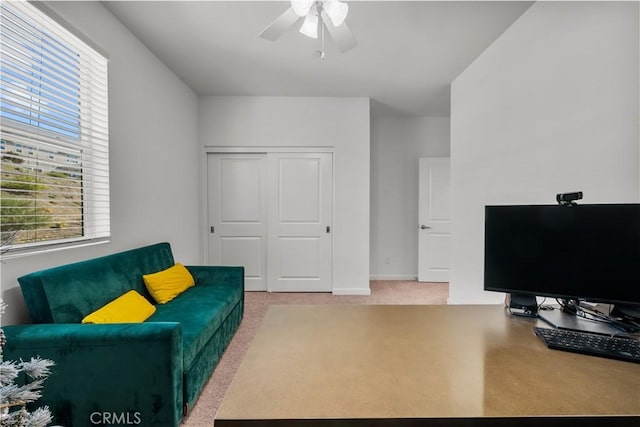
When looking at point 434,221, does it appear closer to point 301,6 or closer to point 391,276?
A: point 391,276

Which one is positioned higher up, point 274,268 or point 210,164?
point 210,164

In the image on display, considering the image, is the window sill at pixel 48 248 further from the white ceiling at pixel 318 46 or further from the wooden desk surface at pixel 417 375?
the white ceiling at pixel 318 46

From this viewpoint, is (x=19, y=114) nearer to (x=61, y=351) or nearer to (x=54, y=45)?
(x=54, y=45)

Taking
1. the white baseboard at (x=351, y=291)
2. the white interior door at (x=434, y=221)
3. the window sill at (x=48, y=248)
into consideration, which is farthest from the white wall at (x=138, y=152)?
the white interior door at (x=434, y=221)

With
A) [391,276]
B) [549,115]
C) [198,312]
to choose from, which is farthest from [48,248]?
[391,276]

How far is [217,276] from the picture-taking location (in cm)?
292

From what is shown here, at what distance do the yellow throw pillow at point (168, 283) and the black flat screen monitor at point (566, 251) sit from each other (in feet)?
7.56

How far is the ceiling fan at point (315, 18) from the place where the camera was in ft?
5.64

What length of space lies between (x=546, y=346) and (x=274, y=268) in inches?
137

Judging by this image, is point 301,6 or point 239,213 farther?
point 239,213

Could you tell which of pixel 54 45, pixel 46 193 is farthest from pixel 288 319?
pixel 54 45

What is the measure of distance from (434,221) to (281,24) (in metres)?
3.72

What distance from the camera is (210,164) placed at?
13.5ft

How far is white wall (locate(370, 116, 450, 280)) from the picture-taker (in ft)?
15.8
